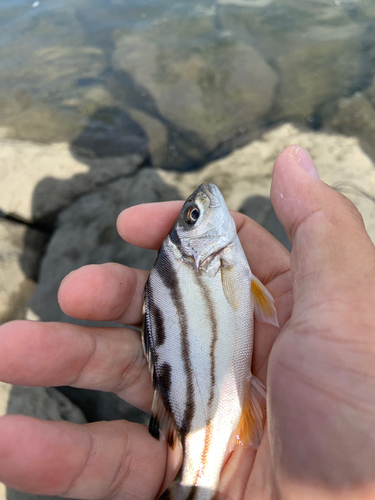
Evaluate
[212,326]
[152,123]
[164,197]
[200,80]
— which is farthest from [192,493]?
[200,80]

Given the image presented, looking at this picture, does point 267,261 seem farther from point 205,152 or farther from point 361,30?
point 361,30

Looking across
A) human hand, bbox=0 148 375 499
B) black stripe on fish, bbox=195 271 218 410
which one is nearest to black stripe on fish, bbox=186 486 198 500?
human hand, bbox=0 148 375 499

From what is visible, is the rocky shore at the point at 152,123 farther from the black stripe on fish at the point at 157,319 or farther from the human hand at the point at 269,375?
the black stripe on fish at the point at 157,319

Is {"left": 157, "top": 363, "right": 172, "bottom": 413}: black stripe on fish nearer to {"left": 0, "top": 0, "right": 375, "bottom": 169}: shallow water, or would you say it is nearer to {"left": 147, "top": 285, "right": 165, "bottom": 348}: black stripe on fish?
{"left": 147, "top": 285, "right": 165, "bottom": 348}: black stripe on fish

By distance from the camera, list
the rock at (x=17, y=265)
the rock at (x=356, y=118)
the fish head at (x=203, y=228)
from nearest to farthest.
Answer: the fish head at (x=203, y=228) → the rock at (x=17, y=265) → the rock at (x=356, y=118)

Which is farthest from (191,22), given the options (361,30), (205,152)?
(205,152)

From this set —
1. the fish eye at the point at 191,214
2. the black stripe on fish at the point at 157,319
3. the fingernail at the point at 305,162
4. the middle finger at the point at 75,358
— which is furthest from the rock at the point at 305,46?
the middle finger at the point at 75,358

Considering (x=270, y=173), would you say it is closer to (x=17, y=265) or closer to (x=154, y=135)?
(x=154, y=135)

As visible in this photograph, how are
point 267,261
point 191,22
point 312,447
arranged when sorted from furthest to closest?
point 191,22 < point 267,261 < point 312,447
